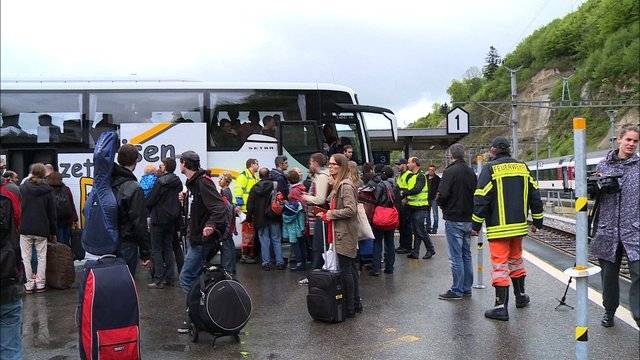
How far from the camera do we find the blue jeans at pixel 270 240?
32.4 ft

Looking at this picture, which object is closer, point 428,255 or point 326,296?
point 326,296

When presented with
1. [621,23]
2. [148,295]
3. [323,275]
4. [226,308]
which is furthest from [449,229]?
[621,23]

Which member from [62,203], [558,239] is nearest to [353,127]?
[62,203]

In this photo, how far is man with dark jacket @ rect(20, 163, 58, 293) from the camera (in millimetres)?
8156

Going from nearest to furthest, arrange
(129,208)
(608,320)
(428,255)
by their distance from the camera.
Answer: (129,208) < (608,320) < (428,255)

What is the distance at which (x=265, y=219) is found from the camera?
9.81 m

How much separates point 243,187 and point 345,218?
418 cm

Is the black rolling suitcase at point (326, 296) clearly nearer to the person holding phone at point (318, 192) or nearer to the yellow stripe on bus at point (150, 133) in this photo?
the person holding phone at point (318, 192)

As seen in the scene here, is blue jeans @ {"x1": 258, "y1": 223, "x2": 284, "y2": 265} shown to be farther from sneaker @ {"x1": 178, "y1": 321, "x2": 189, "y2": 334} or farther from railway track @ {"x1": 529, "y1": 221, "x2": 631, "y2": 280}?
railway track @ {"x1": 529, "y1": 221, "x2": 631, "y2": 280}

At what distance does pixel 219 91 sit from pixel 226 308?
21.0ft

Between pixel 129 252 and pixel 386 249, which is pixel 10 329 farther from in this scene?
pixel 386 249

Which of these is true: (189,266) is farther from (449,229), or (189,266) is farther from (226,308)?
(449,229)

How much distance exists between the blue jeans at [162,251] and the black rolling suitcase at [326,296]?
3011mm

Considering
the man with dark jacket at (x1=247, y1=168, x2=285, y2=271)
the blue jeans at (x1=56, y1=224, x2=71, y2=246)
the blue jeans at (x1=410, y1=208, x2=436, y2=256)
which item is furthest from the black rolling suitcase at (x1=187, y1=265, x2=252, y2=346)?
the blue jeans at (x1=410, y1=208, x2=436, y2=256)
